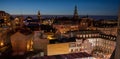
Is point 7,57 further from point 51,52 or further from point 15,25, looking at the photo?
point 15,25

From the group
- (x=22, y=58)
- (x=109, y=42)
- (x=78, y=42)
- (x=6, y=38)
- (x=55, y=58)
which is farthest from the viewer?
(x=109, y=42)

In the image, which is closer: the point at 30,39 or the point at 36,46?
the point at 36,46

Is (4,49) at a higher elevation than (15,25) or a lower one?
lower

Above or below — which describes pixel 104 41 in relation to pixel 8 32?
below

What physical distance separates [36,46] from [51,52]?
184cm

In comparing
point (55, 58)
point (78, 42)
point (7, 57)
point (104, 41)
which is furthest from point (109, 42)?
point (7, 57)

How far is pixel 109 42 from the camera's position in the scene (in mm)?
20891

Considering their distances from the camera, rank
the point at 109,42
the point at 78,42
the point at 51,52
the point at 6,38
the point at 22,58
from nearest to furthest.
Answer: the point at 22,58 < the point at 51,52 < the point at 78,42 < the point at 6,38 < the point at 109,42

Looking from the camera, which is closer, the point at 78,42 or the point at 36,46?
the point at 36,46

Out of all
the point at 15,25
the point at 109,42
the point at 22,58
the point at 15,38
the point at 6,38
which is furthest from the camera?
the point at 15,25

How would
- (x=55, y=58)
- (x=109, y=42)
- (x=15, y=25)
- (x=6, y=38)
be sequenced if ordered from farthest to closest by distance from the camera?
(x=15, y=25) → (x=109, y=42) → (x=6, y=38) → (x=55, y=58)

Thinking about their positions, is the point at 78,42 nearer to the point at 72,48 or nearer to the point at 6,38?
the point at 72,48

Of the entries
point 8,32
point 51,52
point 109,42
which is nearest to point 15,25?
point 8,32

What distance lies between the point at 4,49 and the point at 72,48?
7.00 m
